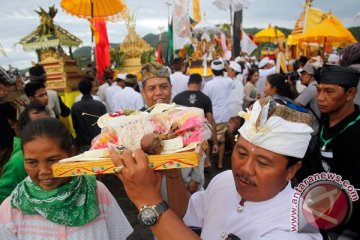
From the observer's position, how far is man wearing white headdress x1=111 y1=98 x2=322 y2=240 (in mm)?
1268

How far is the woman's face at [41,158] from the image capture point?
1681 mm

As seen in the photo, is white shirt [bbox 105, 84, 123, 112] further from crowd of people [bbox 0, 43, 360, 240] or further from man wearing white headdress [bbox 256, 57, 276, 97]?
crowd of people [bbox 0, 43, 360, 240]

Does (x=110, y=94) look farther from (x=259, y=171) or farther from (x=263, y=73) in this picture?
(x=259, y=171)

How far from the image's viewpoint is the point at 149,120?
5.05 ft

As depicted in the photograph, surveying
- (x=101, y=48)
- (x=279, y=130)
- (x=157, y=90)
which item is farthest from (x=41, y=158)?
(x=101, y=48)

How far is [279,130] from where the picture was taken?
4.36 feet

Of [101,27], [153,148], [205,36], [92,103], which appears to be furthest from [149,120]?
[205,36]

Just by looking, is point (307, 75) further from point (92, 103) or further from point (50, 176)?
point (50, 176)

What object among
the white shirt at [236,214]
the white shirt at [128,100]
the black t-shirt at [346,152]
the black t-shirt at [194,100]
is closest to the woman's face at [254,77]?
the black t-shirt at [194,100]

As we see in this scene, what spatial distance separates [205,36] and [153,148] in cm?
1436

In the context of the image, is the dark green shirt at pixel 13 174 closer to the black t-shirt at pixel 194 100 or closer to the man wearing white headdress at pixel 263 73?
the black t-shirt at pixel 194 100

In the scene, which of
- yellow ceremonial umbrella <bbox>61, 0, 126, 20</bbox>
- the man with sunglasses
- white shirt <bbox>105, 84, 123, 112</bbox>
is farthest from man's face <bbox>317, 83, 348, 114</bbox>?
yellow ceremonial umbrella <bbox>61, 0, 126, 20</bbox>

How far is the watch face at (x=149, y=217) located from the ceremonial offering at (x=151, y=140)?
0.17 metres

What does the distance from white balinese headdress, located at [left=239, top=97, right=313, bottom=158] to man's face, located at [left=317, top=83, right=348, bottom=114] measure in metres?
1.55
